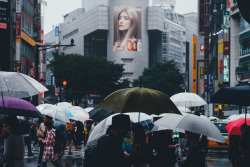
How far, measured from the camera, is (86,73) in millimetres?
76875

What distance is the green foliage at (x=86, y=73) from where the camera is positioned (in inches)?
2970

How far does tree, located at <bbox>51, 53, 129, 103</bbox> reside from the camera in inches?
2970

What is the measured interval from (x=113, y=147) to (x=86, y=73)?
70.9m

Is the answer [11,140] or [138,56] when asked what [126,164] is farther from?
[138,56]

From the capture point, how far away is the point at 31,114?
32.2ft

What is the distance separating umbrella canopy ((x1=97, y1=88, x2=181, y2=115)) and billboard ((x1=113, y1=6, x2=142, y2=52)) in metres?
131

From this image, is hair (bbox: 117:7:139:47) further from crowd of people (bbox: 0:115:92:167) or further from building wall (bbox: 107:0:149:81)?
crowd of people (bbox: 0:115:92:167)

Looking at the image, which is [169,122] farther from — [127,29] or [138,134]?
[127,29]

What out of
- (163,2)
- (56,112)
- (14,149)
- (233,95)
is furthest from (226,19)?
(163,2)

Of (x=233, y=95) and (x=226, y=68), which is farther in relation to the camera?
(x=226, y=68)

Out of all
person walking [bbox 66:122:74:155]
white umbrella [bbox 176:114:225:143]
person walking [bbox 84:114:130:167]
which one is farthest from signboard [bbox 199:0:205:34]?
person walking [bbox 84:114:130:167]

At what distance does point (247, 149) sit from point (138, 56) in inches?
5251

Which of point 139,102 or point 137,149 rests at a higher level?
point 139,102

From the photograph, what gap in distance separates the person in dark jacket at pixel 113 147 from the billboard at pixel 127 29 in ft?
436
